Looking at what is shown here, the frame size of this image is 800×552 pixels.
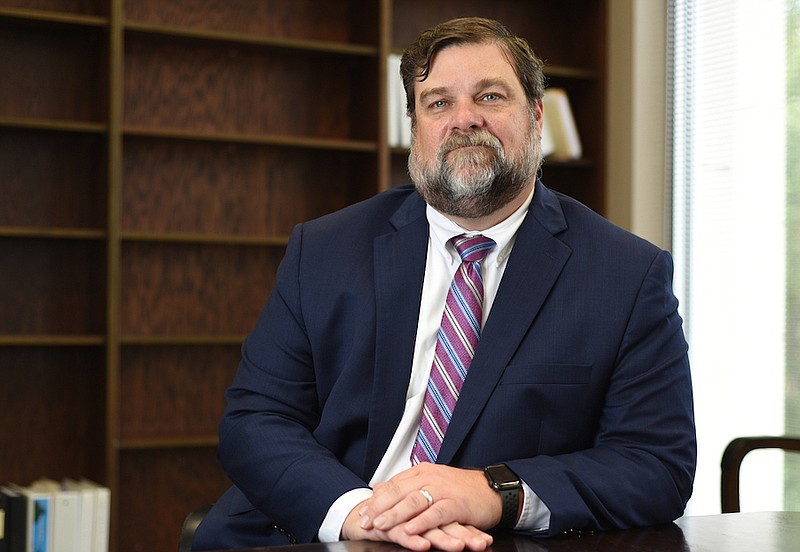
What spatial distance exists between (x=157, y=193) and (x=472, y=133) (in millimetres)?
2325

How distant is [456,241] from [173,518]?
2.55 metres

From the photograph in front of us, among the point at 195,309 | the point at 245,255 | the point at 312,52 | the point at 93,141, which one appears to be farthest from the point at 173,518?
the point at 312,52

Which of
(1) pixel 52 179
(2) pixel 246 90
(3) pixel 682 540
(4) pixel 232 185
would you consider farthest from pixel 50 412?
(3) pixel 682 540

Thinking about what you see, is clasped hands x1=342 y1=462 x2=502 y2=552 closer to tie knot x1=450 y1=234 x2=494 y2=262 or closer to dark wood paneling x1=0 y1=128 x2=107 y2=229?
tie knot x1=450 y1=234 x2=494 y2=262

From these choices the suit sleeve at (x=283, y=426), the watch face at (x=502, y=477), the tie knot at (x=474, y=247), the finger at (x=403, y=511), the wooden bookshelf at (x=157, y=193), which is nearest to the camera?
the finger at (x=403, y=511)

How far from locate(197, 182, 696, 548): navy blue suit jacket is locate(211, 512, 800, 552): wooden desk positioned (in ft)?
0.47

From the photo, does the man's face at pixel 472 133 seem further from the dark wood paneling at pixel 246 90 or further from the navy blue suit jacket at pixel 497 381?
the dark wood paneling at pixel 246 90

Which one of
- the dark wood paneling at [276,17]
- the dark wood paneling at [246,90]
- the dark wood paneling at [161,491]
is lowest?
the dark wood paneling at [161,491]

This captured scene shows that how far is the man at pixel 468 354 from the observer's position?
1556 millimetres

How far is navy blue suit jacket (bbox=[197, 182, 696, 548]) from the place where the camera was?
1.61 metres

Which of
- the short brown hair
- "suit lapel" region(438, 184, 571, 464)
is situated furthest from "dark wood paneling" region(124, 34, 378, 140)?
"suit lapel" region(438, 184, 571, 464)

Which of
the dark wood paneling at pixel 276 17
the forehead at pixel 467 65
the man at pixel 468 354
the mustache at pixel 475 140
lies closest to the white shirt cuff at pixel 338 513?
the man at pixel 468 354

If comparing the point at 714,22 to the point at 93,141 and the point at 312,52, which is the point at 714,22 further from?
the point at 93,141

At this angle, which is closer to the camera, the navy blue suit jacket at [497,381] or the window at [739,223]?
the navy blue suit jacket at [497,381]
